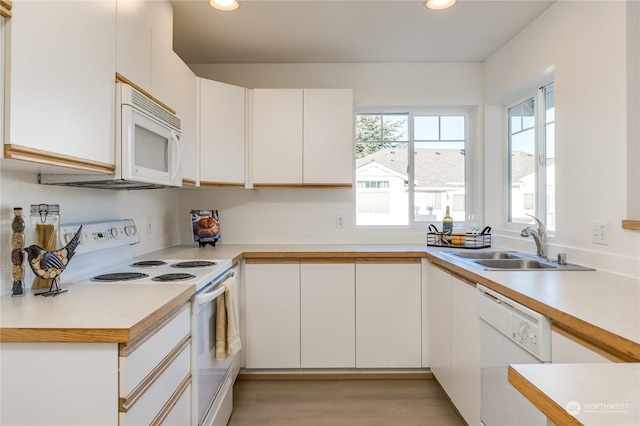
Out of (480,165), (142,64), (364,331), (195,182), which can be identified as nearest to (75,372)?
(142,64)

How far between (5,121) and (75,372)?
68 centimetres

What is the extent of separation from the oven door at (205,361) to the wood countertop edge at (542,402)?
118 centimetres

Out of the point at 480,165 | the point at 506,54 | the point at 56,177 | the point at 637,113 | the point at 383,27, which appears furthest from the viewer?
the point at 480,165

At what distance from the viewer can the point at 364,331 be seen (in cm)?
256

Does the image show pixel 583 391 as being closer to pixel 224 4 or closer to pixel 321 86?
pixel 224 4

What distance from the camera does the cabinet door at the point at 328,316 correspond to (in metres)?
2.56

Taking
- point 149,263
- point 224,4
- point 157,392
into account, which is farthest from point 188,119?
point 157,392

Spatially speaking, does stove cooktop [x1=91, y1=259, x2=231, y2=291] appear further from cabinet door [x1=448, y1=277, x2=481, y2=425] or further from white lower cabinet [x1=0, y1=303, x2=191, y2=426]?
cabinet door [x1=448, y1=277, x2=481, y2=425]

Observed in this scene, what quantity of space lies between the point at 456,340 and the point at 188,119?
209cm

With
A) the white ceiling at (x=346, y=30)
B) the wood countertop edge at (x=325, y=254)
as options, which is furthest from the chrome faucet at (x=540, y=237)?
the white ceiling at (x=346, y=30)

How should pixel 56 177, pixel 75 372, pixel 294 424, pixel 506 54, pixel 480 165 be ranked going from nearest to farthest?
1. pixel 75 372
2. pixel 56 177
3. pixel 294 424
4. pixel 506 54
5. pixel 480 165

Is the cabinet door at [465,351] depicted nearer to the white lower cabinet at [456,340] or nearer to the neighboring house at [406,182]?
the white lower cabinet at [456,340]

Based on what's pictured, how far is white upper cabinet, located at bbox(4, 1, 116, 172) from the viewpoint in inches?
39.1

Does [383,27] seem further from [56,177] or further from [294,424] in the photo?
[294,424]
